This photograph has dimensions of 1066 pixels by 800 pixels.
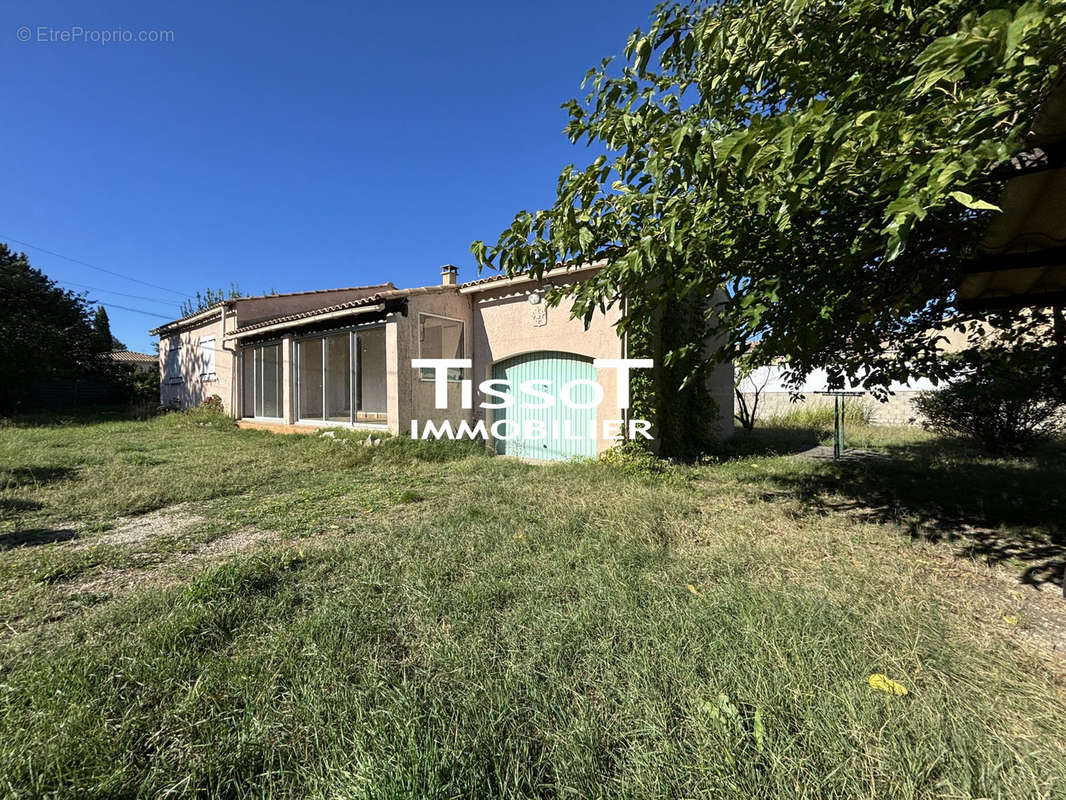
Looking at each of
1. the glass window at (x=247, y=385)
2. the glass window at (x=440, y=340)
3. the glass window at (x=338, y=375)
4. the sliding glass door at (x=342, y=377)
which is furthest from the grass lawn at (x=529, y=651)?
the glass window at (x=338, y=375)

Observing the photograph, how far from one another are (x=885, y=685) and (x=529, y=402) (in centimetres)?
739

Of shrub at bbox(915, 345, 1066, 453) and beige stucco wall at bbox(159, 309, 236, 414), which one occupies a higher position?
beige stucco wall at bbox(159, 309, 236, 414)

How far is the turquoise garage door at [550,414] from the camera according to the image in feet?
27.1

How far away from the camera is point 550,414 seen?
8734 millimetres

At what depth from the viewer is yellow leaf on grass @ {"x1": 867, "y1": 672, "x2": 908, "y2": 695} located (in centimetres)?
187

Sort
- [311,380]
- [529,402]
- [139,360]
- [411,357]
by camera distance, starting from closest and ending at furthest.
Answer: [529,402]
[411,357]
[311,380]
[139,360]

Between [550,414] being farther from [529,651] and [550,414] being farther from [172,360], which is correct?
[172,360]

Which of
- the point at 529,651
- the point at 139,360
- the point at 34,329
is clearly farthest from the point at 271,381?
the point at 139,360

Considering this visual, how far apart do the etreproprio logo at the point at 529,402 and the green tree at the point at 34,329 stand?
17.0 m

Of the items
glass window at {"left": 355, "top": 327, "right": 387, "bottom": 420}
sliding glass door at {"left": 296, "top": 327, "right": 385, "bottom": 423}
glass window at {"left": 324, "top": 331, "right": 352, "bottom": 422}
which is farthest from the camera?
glass window at {"left": 324, "top": 331, "right": 352, "bottom": 422}

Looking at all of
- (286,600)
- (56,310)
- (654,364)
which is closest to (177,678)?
(286,600)

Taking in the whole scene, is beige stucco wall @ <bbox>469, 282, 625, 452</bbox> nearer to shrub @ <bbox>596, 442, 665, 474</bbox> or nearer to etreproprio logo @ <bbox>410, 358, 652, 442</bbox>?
etreproprio logo @ <bbox>410, 358, 652, 442</bbox>

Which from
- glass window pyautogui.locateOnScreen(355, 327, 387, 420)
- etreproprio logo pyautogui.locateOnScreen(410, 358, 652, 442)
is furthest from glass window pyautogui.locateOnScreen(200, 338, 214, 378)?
etreproprio logo pyautogui.locateOnScreen(410, 358, 652, 442)

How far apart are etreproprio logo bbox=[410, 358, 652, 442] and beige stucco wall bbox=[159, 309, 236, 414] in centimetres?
849
